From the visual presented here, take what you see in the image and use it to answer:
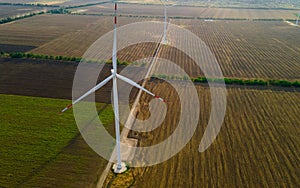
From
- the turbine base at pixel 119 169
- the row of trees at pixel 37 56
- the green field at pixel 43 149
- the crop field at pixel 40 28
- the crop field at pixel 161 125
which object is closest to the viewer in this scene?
the green field at pixel 43 149

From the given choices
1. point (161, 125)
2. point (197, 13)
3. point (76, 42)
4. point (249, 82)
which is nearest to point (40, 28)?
point (76, 42)

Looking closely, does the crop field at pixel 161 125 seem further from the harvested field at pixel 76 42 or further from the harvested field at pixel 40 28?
the harvested field at pixel 40 28

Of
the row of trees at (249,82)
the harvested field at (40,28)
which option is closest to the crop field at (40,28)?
the harvested field at (40,28)

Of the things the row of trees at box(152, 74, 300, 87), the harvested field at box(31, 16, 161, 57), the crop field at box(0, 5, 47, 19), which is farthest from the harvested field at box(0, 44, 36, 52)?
the crop field at box(0, 5, 47, 19)

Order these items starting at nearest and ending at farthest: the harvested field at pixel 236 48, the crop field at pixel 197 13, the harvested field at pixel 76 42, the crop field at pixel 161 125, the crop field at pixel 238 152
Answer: the crop field at pixel 238 152, the crop field at pixel 161 125, the harvested field at pixel 236 48, the harvested field at pixel 76 42, the crop field at pixel 197 13

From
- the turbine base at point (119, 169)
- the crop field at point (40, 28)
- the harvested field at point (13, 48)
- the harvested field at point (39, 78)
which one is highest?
the crop field at point (40, 28)

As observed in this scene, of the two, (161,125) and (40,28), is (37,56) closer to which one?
(40,28)
